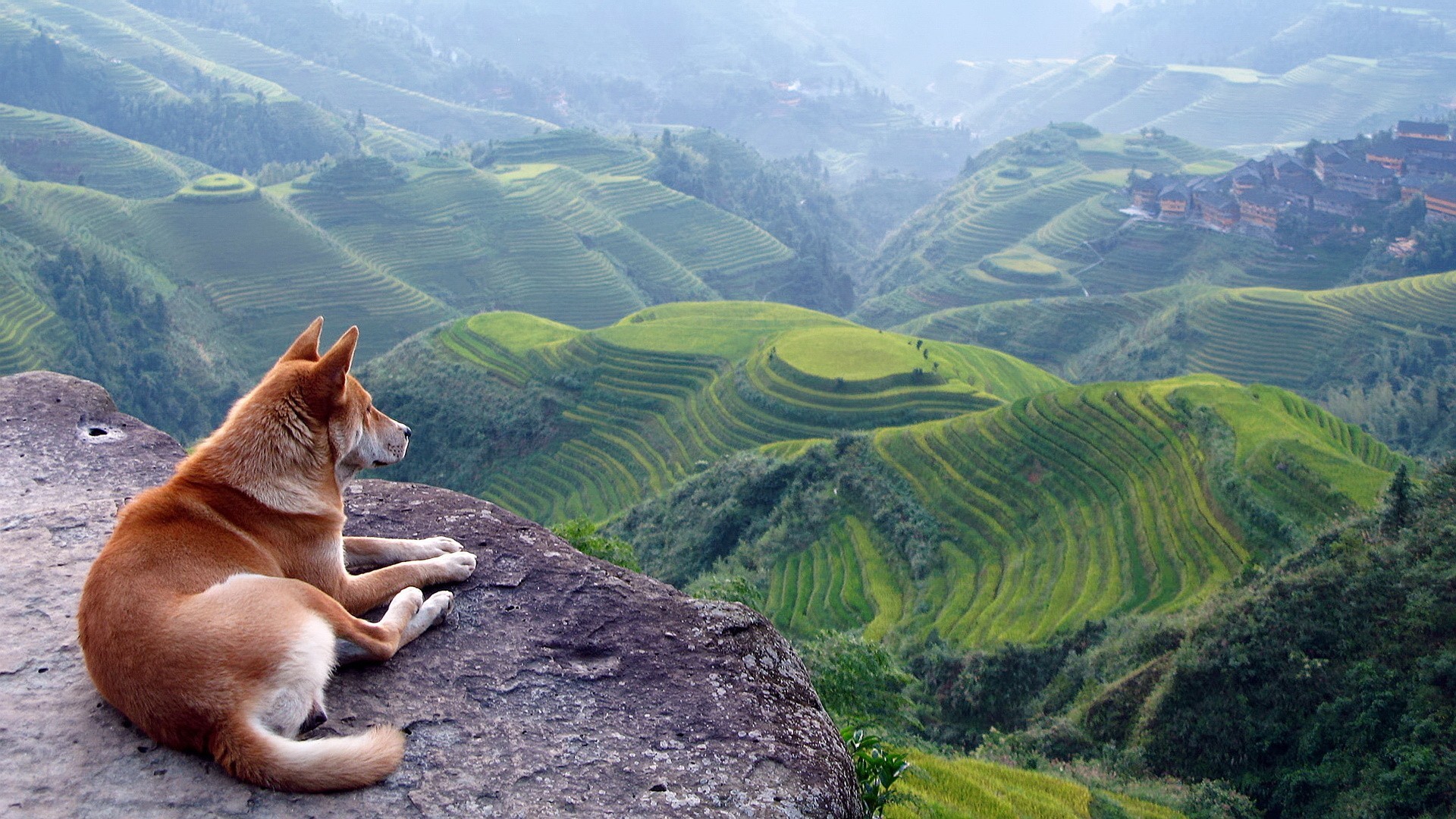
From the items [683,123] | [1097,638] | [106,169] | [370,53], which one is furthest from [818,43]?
[1097,638]

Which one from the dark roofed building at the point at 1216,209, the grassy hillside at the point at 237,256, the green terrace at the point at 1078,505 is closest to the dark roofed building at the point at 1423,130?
the dark roofed building at the point at 1216,209

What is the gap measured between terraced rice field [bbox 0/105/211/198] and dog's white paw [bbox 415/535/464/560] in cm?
7348

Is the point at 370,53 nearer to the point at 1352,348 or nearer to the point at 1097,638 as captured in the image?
the point at 1352,348

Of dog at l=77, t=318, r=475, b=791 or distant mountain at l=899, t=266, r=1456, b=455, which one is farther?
distant mountain at l=899, t=266, r=1456, b=455

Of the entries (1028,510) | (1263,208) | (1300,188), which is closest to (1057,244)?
(1263,208)

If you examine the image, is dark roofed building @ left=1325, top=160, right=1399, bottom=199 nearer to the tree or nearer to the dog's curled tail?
the tree

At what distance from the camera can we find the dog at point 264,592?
2.97 meters

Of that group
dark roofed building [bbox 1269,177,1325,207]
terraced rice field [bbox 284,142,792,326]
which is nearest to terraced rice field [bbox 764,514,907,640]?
terraced rice field [bbox 284,142,792,326]

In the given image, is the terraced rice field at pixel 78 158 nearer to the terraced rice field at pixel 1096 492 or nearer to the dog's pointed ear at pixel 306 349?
the terraced rice field at pixel 1096 492

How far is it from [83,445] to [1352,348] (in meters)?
46.1

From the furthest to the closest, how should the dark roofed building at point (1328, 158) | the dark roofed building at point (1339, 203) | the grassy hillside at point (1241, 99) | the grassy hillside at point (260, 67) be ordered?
the grassy hillside at point (1241, 99) < the grassy hillside at point (260, 67) < the dark roofed building at point (1328, 158) < the dark roofed building at point (1339, 203)

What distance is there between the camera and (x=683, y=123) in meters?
140

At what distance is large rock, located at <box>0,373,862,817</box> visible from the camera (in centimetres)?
299

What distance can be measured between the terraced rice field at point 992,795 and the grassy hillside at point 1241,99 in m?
104
